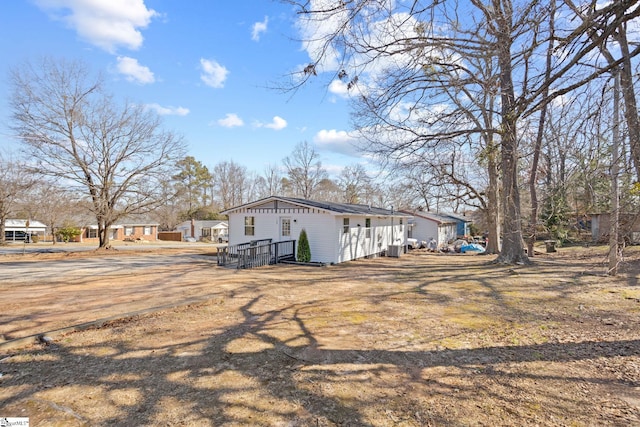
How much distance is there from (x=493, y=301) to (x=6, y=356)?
28.8ft

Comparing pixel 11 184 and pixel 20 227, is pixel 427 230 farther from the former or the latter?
pixel 20 227

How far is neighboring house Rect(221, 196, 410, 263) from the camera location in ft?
50.0

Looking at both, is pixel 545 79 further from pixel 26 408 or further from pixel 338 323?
pixel 26 408

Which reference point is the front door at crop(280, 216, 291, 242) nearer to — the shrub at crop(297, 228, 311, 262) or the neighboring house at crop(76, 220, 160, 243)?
the shrub at crop(297, 228, 311, 262)

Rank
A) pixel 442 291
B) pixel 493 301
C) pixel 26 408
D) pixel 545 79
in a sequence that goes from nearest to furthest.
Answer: pixel 26 408
pixel 545 79
pixel 493 301
pixel 442 291

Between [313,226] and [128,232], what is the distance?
124ft

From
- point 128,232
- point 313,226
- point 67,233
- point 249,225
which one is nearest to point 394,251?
point 313,226

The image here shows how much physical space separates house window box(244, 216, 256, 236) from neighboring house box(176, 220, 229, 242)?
92.1 ft

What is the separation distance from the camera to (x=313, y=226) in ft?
50.9

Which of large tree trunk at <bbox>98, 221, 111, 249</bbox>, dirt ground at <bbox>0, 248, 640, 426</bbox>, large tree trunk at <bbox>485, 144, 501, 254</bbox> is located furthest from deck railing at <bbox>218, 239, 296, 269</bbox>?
large tree trunk at <bbox>485, 144, 501, 254</bbox>

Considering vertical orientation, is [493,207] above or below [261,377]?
above

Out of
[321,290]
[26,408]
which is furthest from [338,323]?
[26,408]

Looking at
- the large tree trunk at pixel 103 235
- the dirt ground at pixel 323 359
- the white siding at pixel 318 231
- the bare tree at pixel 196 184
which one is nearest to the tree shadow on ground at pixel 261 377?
the dirt ground at pixel 323 359

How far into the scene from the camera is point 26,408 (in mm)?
3072
